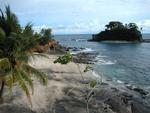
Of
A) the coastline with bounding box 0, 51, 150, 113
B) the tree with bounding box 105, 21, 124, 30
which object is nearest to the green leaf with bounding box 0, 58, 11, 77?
the coastline with bounding box 0, 51, 150, 113

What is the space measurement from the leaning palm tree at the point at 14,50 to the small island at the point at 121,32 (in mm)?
153485

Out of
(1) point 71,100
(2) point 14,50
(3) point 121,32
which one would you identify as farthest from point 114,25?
(2) point 14,50

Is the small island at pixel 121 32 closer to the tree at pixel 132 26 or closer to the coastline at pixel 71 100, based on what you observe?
the tree at pixel 132 26

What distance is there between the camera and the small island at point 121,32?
591 feet

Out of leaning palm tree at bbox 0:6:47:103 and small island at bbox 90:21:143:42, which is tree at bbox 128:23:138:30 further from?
leaning palm tree at bbox 0:6:47:103

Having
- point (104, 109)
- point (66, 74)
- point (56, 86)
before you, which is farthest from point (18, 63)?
point (66, 74)

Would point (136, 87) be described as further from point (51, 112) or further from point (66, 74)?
point (51, 112)

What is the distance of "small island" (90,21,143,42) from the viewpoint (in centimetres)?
18012

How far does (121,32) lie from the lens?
184m

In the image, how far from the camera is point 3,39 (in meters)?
29.0

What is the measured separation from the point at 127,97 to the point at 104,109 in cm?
793

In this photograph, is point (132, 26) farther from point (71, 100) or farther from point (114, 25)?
point (71, 100)

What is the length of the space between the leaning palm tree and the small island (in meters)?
153

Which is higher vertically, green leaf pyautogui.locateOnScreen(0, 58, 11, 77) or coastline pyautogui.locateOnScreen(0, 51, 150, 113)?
green leaf pyautogui.locateOnScreen(0, 58, 11, 77)
